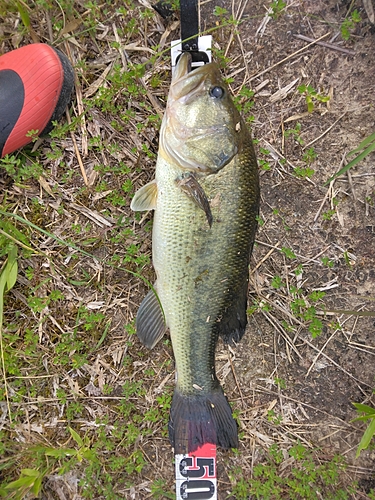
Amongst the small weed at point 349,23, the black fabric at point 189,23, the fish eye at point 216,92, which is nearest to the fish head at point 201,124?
the fish eye at point 216,92

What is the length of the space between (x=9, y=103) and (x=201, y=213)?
1.39 m

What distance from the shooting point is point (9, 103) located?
243 centimetres

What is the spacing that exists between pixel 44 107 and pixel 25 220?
0.71 m

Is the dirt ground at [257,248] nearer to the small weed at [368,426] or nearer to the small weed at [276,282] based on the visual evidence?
the small weed at [276,282]

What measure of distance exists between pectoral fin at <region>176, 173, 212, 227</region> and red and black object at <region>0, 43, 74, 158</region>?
3.39 feet

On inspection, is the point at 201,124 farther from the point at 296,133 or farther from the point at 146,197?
the point at 296,133

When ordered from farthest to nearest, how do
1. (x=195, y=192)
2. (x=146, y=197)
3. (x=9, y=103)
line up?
(x=9, y=103) → (x=146, y=197) → (x=195, y=192)

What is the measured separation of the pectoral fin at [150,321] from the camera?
2479mm

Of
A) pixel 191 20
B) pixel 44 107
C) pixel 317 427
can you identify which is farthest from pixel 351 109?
pixel 317 427

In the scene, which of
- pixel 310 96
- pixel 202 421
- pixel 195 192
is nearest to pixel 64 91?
pixel 195 192

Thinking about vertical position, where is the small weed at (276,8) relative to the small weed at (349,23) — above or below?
above

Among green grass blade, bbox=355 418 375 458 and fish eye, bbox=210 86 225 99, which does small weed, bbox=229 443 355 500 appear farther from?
fish eye, bbox=210 86 225 99

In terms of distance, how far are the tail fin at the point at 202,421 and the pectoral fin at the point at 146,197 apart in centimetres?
118

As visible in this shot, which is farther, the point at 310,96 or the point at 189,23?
the point at 310,96
